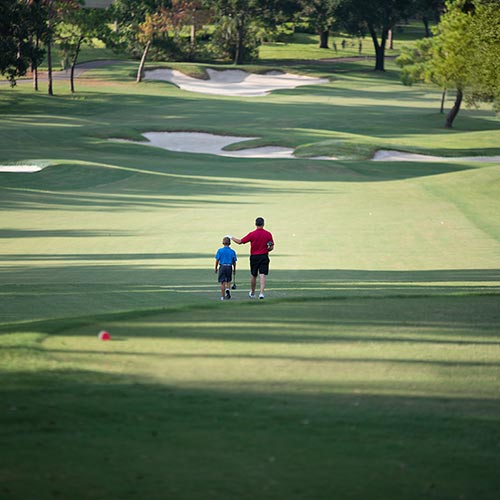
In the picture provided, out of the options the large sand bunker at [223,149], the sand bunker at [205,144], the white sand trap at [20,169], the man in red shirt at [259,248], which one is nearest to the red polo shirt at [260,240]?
the man in red shirt at [259,248]

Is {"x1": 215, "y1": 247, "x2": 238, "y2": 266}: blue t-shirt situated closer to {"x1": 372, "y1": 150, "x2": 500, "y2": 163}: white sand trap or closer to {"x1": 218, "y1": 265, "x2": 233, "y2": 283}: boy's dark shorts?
{"x1": 218, "y1": 265, "x2": 233, "y2": 283}: boy's dark shorts

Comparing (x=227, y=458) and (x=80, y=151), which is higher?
(x=227, y=458)

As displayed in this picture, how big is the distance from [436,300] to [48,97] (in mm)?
60890

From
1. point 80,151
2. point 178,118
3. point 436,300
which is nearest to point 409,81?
point 178,118

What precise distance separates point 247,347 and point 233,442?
10.0ft

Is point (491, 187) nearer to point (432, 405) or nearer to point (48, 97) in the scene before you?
point (432, 405)

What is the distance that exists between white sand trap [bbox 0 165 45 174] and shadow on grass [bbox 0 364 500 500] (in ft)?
110

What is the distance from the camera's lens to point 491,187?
39.7 metres

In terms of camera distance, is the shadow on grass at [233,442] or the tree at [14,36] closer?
the shadow on grass at [233,442]

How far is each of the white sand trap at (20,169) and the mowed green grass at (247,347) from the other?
10.3 ft

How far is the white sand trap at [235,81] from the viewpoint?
278ft

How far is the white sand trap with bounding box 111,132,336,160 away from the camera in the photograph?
5188 cm

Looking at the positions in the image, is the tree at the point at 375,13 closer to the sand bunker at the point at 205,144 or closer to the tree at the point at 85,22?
the tree at the point at 85,22

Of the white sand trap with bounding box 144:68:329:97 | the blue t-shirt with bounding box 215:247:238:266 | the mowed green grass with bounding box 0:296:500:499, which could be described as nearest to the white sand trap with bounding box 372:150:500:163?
the white sand trap with bounding box 144:68:329:97
